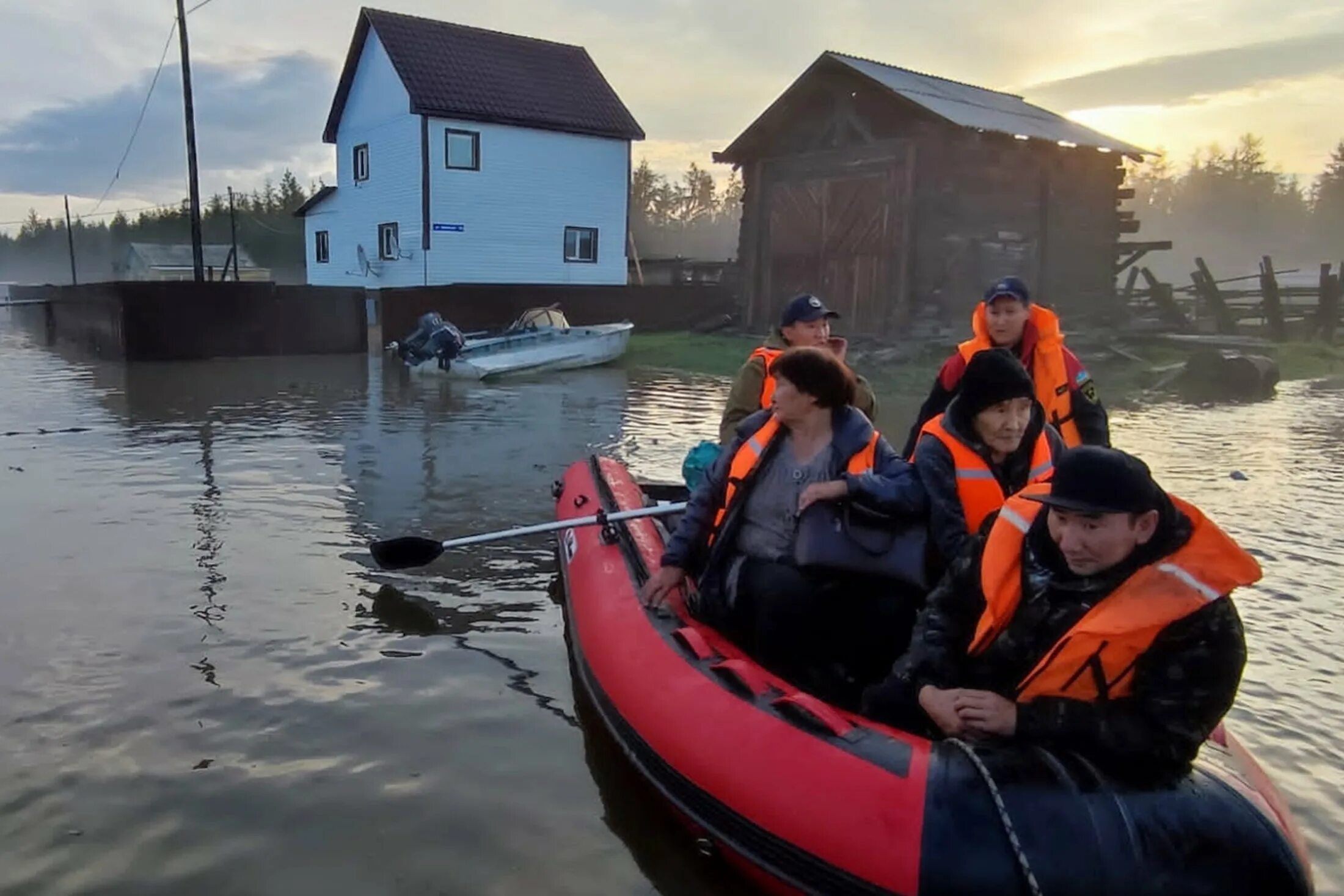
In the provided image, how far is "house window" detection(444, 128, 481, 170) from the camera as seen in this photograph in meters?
25.5

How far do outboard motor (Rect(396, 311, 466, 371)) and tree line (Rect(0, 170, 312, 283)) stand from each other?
31051 mm

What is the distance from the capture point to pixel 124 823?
3490 millimetres

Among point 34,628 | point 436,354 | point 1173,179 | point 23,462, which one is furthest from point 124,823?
point 1173,179

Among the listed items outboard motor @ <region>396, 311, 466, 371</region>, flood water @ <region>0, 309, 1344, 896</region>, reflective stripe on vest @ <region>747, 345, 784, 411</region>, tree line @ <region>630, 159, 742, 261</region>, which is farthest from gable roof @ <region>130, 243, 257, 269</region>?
reflective stripe on vest @ <region>747, 345, 784, 411</region>

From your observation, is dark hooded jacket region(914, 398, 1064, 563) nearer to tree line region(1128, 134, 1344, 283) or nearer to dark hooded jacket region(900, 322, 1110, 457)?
dark hooded jacket region(900, 322, 1110, 457)

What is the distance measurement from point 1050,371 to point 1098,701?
2.43m

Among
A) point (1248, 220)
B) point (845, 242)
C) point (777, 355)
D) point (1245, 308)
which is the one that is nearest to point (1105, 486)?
point (777, 355)

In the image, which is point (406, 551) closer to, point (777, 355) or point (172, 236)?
point (777, 355)

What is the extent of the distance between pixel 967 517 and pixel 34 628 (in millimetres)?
4542

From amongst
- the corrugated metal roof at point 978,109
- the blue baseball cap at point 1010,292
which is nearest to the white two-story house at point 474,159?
the corrugated metal roof at point 978,109

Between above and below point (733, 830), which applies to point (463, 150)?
above

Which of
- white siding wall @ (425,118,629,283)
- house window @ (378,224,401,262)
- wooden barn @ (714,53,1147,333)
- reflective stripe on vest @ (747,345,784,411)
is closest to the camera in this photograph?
reflective stripe on vest @ (747,345,784,411)

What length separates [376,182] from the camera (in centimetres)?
2738

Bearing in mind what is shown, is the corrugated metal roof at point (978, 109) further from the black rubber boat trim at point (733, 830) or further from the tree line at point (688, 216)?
the tree line at point (688, 216)
